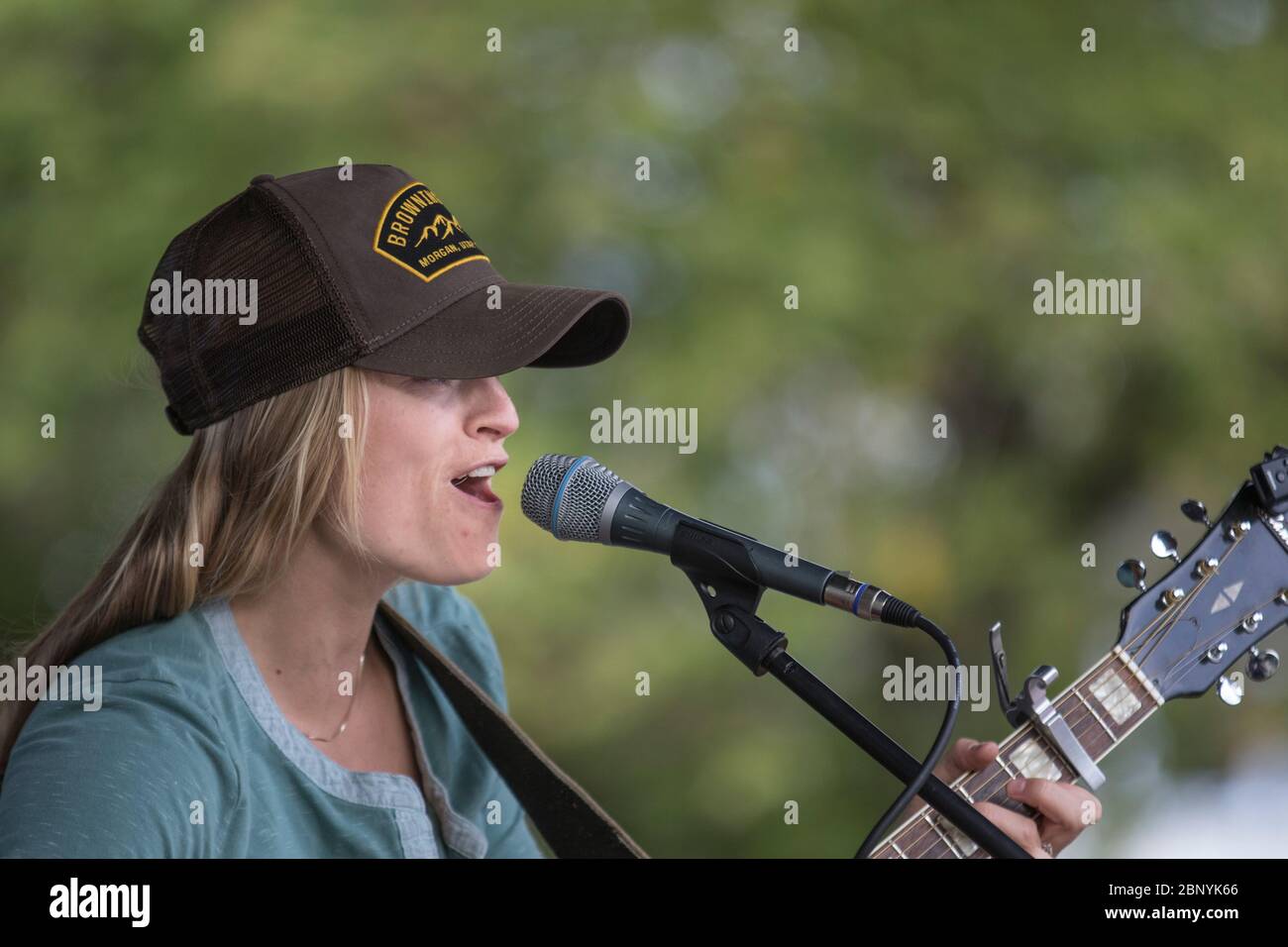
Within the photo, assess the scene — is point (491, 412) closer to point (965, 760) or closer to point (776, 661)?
point (776, 661)

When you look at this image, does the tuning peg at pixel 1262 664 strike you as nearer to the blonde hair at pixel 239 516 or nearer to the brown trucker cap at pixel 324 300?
the brown trucker cap at pixel 324 300

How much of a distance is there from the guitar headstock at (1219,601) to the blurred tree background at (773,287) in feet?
5.23

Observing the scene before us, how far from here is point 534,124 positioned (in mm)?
3076

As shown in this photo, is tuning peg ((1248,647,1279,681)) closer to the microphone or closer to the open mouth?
the microphone

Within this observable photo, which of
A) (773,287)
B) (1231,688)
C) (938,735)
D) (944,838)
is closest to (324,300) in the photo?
(938,735)

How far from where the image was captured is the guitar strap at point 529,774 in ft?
5.85

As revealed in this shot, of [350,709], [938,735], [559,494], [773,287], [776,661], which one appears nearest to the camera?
[938,735]

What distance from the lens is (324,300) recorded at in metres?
1.46

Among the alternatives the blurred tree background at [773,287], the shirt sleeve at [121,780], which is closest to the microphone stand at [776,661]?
the shirt sleeve at [121,780]

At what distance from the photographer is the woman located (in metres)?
1.46

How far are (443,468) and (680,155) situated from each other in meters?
1.81

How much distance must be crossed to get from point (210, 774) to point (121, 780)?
0.12 metres
